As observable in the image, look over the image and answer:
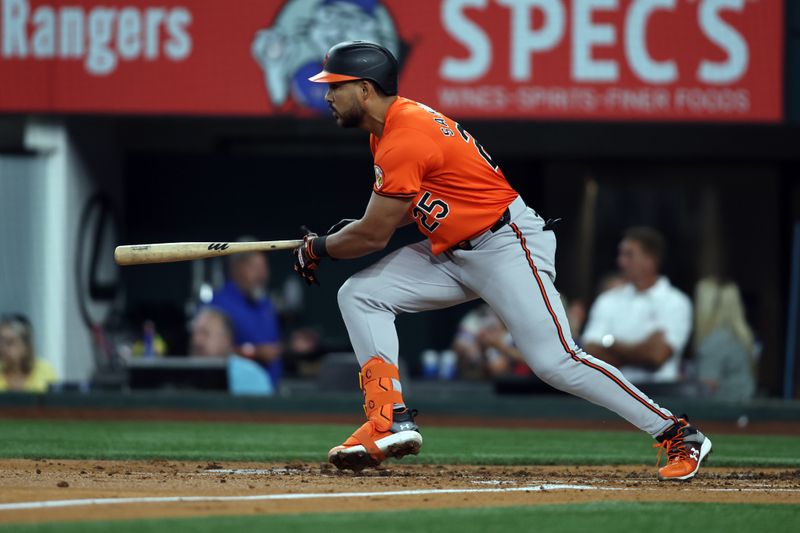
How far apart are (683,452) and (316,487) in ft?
5.08

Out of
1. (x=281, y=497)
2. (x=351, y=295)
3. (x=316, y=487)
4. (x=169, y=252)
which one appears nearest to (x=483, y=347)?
(x=169, y=252)

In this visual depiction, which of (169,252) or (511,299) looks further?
(169,252)

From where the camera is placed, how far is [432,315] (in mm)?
15180

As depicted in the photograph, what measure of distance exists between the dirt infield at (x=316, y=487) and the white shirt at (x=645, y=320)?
12.1 feet

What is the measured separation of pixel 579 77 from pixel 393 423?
7.67m

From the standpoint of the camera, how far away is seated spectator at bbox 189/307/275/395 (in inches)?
436

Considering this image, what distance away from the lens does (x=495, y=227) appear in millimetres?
5949

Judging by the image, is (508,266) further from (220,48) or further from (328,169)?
(328,169)

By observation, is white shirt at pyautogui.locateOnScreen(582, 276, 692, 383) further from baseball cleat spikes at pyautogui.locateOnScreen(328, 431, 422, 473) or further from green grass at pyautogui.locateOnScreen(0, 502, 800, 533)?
green grass at pyautogui.locateOnScreen(0, 502, 800, 533)

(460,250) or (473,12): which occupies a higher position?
(473,12)

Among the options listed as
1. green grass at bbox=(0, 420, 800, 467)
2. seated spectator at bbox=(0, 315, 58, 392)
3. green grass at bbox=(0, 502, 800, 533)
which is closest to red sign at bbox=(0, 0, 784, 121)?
seated spectator at bbox=(0, 315, 58, 392)

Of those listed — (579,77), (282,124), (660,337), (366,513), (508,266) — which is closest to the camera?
(366,513)

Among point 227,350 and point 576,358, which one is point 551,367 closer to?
point 576,358

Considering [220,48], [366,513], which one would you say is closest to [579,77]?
[220,48]
